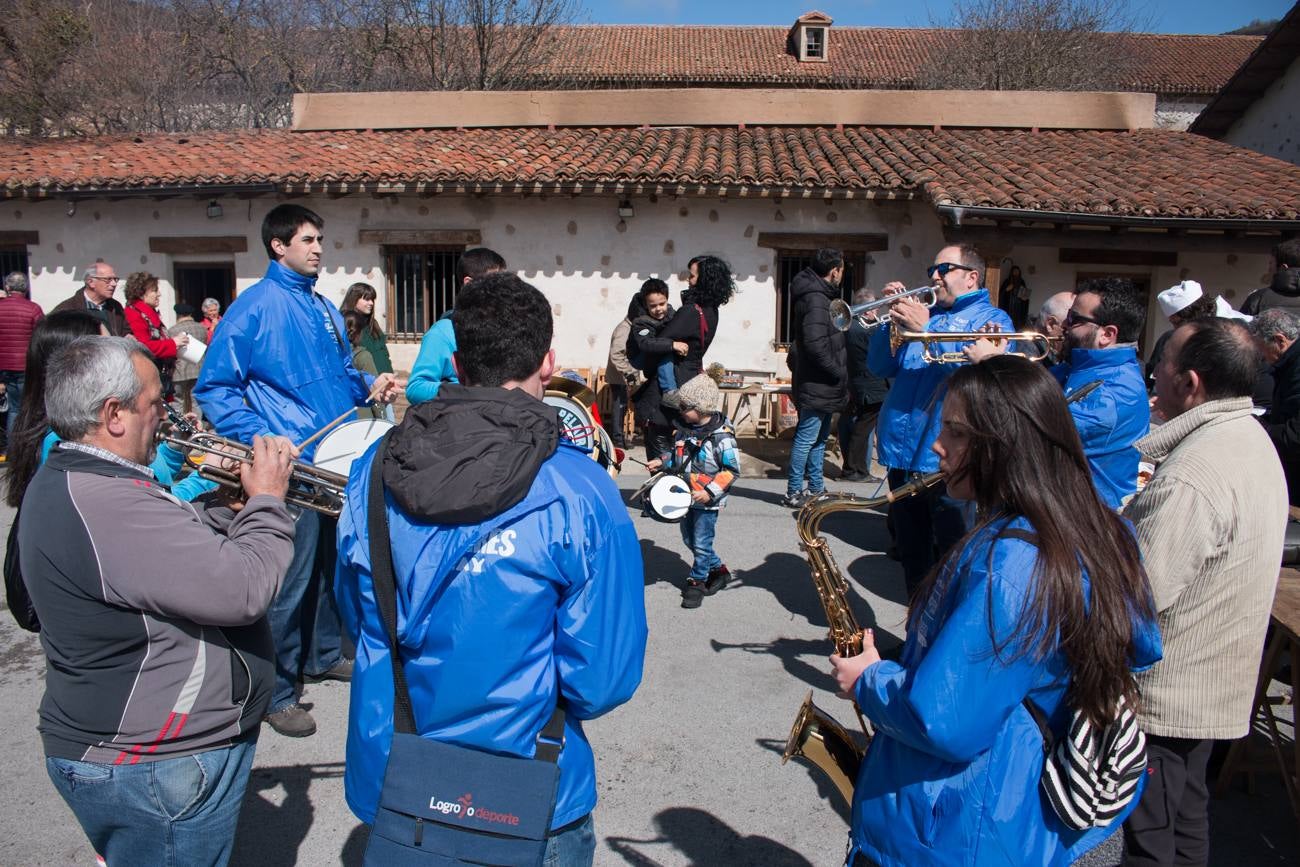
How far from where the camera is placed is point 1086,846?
187cm

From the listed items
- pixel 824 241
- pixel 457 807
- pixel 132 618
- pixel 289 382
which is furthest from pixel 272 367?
pixel 824 241

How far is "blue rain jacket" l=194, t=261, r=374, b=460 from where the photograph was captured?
3.66 metres

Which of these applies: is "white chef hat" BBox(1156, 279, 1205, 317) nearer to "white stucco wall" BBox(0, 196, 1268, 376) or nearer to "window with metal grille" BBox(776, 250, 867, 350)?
"white stucco wall" BBox(0, 196, 1268, 376)

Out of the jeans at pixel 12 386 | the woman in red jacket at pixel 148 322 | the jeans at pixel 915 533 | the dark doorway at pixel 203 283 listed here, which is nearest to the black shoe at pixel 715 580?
the jeans at pixel 915 533

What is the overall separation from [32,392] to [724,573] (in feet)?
12.4

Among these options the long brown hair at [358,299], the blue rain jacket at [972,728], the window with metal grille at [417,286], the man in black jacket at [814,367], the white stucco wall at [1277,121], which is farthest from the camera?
the white stucco wall at [1277,121]

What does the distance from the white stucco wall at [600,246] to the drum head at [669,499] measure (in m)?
7.58

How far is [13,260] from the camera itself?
1359 centimetres

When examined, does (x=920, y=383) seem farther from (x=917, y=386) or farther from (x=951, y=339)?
(x=951, y=339)

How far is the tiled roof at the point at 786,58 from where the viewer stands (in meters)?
27.6

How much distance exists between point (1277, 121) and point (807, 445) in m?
13.6

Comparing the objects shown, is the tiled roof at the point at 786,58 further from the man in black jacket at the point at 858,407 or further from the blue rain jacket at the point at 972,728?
the blue rain jacket at the point at 972,728

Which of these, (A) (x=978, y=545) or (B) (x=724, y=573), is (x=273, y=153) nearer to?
(B) (x=724, y=573)

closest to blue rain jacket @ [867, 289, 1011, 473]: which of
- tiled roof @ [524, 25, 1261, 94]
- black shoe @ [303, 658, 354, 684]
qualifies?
black shoe @ [303, 658, 354, 684]
